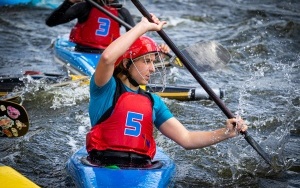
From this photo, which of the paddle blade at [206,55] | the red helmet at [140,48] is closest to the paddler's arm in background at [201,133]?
the red helmet at [140,48]

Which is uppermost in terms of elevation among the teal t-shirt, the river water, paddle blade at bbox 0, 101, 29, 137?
the teal t-shirt

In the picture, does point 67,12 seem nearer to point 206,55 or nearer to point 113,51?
point 206,55

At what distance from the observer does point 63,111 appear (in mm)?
6875

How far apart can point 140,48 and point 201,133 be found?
0.74 meters

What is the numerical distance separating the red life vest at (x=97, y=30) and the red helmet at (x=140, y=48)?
137 inches

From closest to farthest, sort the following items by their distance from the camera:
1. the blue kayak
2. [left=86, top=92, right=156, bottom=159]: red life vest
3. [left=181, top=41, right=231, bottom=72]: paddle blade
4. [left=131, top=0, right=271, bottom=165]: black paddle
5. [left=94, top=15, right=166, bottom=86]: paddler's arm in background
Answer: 1. [left=94, top=15, right=166, bottom=86]: paddler's arm in background
2. the blue kayak
3. [left=86, top=92, right=156, bottom=159]: red life vest
4. [left=131, top=0, right=271, bottom=165]: black paddle
5. [left=181, top=41, right=231, bottom=72]: paddle blade

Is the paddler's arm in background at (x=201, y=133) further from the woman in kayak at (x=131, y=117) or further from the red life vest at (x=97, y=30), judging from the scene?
the red life vest at (x=97, y=30)

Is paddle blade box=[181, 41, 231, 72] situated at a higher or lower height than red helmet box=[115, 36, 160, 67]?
lower

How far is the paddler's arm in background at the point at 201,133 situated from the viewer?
4.33 metres

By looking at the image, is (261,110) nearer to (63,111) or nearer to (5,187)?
(63,111)

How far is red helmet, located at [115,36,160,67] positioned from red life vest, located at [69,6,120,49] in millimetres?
3483

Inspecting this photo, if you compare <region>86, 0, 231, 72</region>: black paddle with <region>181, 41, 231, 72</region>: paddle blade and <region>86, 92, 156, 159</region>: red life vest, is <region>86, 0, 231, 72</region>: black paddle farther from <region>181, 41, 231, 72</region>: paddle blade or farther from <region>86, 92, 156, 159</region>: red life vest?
<region>86, 92, 156, 159</region>: red life vest

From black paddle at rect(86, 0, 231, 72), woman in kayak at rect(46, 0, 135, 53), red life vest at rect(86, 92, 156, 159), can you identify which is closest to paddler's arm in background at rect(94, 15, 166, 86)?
red life vest at rect(86, 92, 156, 159)

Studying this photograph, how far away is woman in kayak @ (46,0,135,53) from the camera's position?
7.50 meters
